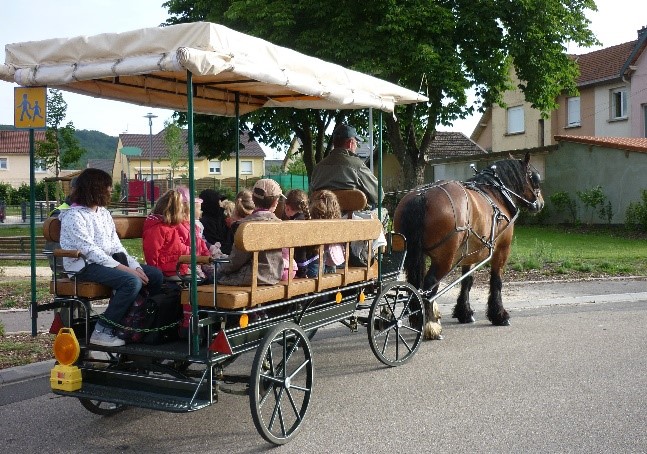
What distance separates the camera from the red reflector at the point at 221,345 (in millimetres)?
4812

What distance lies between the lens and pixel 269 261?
5391mm

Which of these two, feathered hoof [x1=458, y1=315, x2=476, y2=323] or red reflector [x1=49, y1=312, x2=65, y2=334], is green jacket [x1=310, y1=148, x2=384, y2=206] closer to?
feathered hoof [x1=458, y1=315, x2=476, y2=323]

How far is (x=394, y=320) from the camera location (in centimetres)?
726

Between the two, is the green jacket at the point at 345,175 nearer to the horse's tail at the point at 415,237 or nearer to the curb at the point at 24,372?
the horse's tail at the point at 415,237

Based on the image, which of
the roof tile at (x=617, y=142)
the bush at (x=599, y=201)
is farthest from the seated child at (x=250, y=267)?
the bush at (x=599, y=201)

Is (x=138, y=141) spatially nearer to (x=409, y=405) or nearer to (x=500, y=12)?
(x=500, y=12)

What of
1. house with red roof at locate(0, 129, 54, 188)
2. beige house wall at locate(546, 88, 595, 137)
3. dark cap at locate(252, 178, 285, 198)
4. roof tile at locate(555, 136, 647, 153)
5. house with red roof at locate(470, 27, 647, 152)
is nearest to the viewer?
dark cap at locate(252, 178, 285, 198)

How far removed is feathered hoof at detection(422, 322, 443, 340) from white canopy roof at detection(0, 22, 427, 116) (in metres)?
2.84

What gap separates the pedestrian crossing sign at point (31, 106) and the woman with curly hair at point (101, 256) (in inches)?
19.9

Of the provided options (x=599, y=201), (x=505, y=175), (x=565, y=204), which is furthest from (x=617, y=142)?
A: (x=505, y=175)

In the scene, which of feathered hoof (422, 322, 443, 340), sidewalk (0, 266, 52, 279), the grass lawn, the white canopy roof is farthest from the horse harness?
sidewalk (0, 266, 52, 279)

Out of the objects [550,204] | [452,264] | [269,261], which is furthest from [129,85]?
[550,204]

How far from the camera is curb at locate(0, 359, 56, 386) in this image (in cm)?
675

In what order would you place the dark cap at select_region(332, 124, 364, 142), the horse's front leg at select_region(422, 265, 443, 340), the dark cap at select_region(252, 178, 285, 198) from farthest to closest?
the horse's front leg at select_region(422, 265, 443, 340) < the dark cap at select_region(332, 124, 364, 142) < the dark cap at select_region(252, 178, 285, 198)
